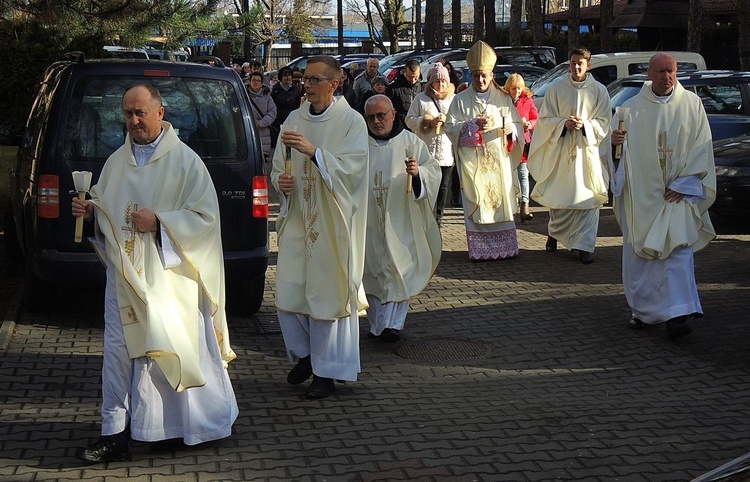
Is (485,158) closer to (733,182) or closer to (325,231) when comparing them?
(733,182)

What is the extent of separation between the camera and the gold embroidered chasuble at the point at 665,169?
859 cm

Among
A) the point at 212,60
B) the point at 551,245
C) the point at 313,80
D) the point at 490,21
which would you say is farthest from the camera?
the point at 490,21

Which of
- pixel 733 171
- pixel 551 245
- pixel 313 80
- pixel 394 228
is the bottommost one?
pixel 551 245

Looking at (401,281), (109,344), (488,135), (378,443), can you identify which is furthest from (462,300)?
(109,344)

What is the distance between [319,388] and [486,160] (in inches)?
216

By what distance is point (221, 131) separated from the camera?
28.6 ft

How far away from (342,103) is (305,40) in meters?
72.6

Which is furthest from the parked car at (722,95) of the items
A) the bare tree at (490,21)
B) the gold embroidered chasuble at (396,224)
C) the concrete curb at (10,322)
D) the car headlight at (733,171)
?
the bare tree at (490,21)

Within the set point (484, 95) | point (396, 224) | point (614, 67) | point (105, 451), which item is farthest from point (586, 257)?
point (614, 67)

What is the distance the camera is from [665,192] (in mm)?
8727

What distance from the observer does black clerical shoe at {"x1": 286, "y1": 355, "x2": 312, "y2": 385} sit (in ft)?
23.9

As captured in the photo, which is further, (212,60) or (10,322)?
(212,60)

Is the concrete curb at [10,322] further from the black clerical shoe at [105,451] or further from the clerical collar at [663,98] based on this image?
the clerical collar at [663,98]

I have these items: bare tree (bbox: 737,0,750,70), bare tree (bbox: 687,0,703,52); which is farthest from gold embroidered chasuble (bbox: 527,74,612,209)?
bare tree (bbox: 687,0,703,52)
